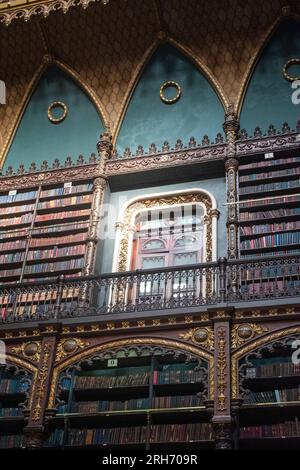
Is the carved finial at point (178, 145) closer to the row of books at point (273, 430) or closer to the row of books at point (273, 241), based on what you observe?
the row of books at point (273, 241)

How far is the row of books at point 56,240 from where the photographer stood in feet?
28.0

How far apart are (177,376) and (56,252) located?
8.82 ft

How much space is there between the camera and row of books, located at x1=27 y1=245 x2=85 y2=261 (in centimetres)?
845

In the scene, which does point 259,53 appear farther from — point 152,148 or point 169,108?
point 152,148

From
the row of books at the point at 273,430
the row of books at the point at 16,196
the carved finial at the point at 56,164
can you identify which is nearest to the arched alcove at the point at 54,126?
the carved finial at the point at 56,164

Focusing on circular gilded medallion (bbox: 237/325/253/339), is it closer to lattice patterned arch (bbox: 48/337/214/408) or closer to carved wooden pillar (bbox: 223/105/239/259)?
lattice patterned arch (bbox: 48/337/214/408)

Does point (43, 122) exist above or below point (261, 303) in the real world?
above

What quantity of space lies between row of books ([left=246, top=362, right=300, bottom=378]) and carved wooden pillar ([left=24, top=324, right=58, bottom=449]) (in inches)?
79.7

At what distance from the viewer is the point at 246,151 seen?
8.49m

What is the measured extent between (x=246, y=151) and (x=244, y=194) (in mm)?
638

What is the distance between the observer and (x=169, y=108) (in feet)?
30.9

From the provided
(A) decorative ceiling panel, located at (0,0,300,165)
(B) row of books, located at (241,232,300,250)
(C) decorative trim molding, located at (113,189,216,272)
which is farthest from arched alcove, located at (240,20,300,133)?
(B) row of books, located at (241,232,300,250)

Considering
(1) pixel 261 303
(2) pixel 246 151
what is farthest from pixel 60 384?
(2) pixel 246 151
